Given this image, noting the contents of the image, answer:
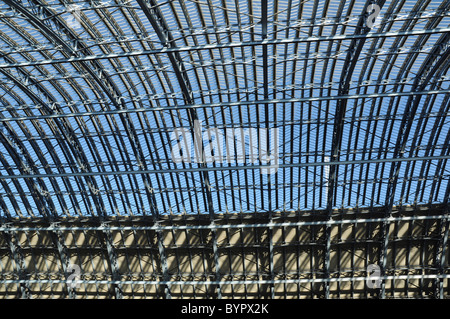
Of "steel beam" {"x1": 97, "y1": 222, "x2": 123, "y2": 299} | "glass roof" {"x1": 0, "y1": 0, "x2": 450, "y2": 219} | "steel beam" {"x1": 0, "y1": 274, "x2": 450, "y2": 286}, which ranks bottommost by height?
"steel beam" {"x1": 0, "y1": 274, "x2": 450, "y2": 286}

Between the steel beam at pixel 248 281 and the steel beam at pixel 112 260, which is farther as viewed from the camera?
the steel beam at pixel 112 260

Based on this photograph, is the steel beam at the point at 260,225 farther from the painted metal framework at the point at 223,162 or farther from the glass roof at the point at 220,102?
the glass roof at the point at 220,102

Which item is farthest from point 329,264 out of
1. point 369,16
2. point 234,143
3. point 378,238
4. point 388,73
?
point 369,16

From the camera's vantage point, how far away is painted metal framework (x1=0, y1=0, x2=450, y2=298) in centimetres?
2494

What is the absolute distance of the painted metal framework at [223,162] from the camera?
24.9 meters

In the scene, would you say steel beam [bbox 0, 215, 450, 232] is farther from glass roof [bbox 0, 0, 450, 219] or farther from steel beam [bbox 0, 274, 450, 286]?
steel beam [bbox 0, 274, 450, 286]

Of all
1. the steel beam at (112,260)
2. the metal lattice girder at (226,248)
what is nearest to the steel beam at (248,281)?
the metal lattice girder at (226,248)

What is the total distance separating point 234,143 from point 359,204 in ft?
40.0

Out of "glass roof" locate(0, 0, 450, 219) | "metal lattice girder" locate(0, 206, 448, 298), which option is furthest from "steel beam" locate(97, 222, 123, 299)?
"glass roof" locate(0, 0, 450, 219)

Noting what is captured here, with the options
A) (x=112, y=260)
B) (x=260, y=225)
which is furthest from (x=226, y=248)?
(x=112, y=260)

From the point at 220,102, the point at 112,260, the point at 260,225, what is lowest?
the point at 112,260

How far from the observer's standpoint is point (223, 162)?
35.1m

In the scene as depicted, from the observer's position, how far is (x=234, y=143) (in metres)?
33.6

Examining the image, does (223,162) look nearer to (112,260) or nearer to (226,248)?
(226,248)
